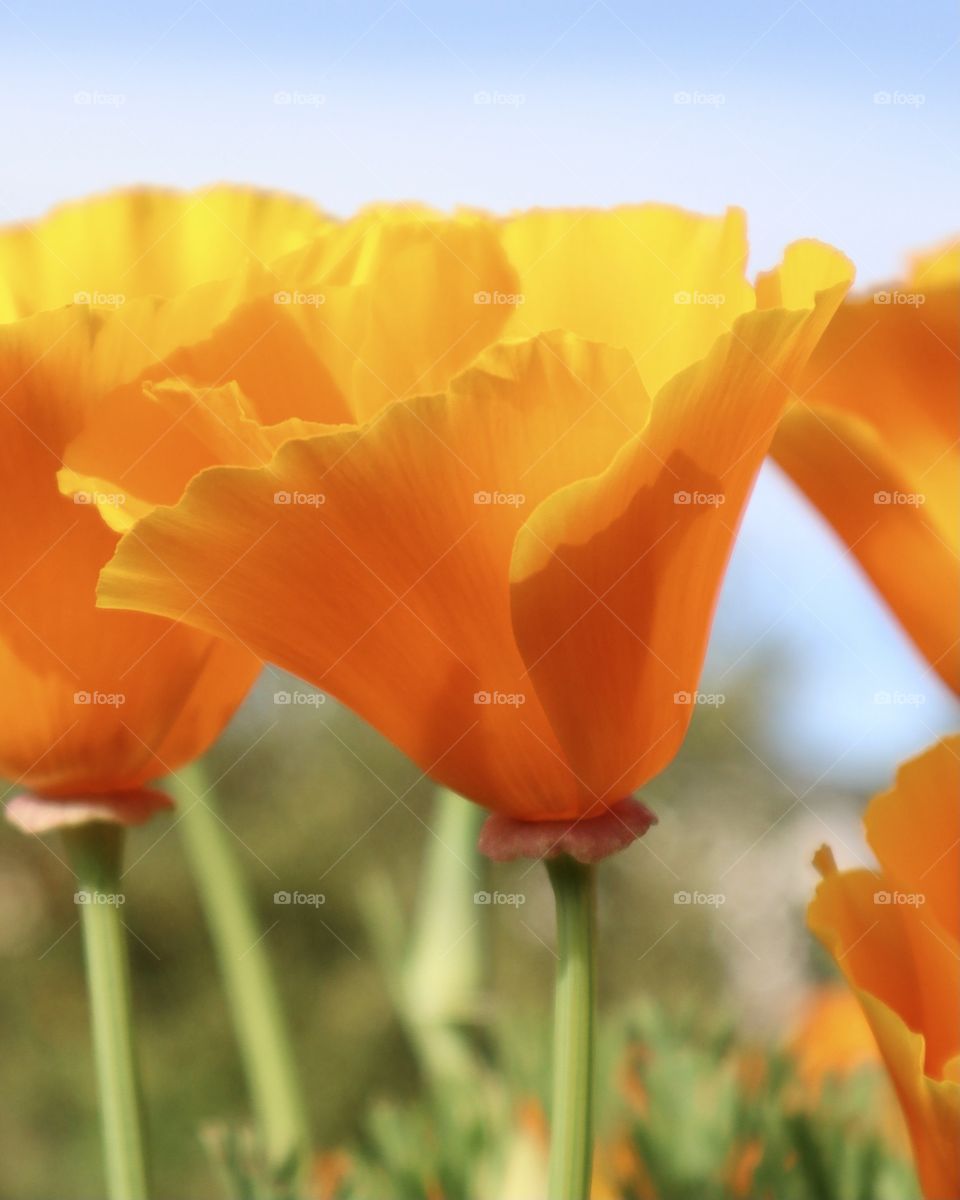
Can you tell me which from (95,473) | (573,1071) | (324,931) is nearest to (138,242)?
(95,473)

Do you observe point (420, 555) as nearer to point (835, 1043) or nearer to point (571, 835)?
point (571, 835)

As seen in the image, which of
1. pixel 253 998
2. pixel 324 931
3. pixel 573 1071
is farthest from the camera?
pixel 324 931

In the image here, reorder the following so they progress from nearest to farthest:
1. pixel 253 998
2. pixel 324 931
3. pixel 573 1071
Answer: pixel 573 1071, pixel 253 998, pixel 324 931

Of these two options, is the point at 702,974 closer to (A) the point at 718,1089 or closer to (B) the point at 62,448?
(A) the point at 718,1089

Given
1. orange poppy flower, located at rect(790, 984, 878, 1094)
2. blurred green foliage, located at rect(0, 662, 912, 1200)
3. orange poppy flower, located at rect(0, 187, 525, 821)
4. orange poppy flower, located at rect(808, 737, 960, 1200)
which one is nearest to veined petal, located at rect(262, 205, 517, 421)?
orange poppy flower, located at rect(0, 187, 525, 821)

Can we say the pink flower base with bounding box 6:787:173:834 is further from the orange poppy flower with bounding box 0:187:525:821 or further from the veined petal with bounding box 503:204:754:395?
the veined petal with bounding box 503:204:754:395

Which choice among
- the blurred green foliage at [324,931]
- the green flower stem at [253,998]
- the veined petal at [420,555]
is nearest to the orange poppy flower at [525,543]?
the veined petal at [420,555]

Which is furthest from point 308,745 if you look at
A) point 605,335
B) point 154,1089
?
point 605,335

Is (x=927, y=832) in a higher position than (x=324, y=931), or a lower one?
Answer: lower
